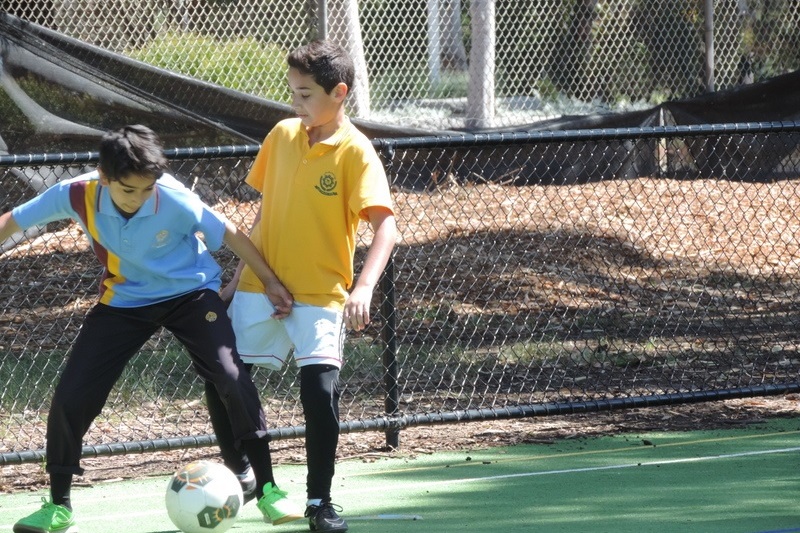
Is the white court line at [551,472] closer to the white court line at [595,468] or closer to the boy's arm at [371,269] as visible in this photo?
the white court line at [595,468]

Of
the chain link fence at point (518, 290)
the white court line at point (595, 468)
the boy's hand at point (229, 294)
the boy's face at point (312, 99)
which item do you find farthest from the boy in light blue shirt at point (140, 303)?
the white court line at point (595, 468)

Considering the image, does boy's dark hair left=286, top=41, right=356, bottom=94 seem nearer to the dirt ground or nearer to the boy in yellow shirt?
the boy in yellow shirt

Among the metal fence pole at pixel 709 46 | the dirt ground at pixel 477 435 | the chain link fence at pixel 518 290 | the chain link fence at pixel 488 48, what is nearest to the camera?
the dirt ground at pixel 477 435

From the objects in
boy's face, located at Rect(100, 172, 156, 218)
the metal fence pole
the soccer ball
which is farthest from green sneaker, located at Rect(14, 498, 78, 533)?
the metal fence pole

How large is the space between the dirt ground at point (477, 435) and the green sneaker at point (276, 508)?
136 cm

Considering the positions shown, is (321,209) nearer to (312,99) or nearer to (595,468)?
(312,99)

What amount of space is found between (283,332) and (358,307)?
0.51 meters

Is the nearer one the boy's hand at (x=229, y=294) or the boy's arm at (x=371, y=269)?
the boy's arm at (x=371, y=269)

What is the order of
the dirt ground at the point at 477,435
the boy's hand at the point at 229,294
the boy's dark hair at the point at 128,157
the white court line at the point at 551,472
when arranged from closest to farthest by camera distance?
the boy's dark hair at the point at 128,157 < the boy's hand at the point at 229,294 < the white court line at the point at 551,472 < the dirt ground at the point at 477,435

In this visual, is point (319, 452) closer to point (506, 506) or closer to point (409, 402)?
point (506, 506)

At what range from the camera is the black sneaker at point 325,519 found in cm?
404

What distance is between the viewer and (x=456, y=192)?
10.4 metres

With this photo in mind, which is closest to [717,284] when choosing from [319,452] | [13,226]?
[319,452]

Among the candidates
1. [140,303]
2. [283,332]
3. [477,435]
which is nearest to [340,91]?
[283,332]
